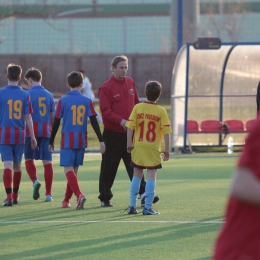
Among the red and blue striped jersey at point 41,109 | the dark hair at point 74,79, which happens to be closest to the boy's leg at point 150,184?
the dark hair at point 74,79

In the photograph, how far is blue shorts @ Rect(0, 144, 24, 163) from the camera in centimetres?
977

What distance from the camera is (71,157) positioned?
944cm

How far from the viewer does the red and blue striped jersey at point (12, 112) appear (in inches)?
383

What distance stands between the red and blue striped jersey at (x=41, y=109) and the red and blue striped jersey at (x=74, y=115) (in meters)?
0.82

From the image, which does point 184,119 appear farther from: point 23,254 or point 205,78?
point 23,254

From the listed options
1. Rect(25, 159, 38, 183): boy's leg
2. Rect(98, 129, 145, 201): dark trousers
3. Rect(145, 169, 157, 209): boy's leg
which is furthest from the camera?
Rect(25, 159, 38, 183): boy's leg

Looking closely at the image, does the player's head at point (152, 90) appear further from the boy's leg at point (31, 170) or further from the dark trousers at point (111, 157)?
the boy's leg at point (31, 170)

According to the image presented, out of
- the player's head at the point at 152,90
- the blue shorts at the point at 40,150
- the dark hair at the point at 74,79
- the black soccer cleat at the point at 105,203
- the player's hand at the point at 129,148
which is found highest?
the dark hair at the point at 74,79

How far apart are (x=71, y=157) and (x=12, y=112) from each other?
97 centimetres

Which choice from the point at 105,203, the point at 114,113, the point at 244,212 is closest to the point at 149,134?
the point at 114,113

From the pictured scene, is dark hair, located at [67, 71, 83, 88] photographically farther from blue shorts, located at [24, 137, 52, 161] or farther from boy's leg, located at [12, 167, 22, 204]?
boy's leg, located at [12, 167, 22, 204]

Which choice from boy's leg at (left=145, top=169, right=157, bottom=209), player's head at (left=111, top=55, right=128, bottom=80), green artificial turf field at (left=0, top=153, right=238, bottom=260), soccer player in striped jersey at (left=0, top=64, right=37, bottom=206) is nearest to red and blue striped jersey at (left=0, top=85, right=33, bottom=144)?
soccer player in striped jersey at (left=0, top=64, right=37, bottom=206)

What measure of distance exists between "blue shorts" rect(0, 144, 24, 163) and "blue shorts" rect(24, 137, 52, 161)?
356mm

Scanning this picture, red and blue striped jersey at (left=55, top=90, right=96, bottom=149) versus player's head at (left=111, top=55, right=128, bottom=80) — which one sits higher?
player's head at (left=111, top=55, right=128, bottom=80)
